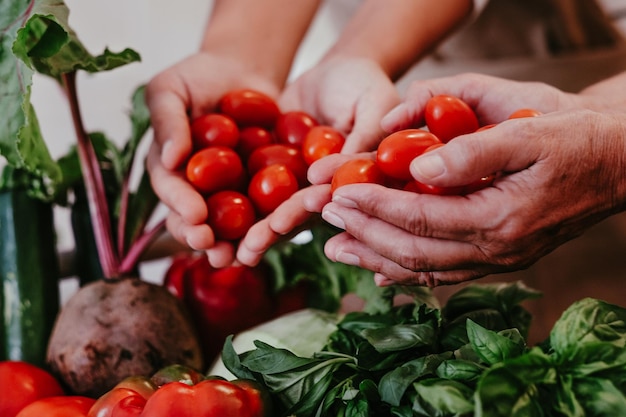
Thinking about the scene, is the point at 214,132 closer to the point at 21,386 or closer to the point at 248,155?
the point at 248,155

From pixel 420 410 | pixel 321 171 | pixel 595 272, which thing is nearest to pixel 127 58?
pixel 321 171

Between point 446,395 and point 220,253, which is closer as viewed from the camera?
point 446,395

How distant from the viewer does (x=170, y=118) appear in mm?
1043

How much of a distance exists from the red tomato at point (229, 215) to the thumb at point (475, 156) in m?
0.35

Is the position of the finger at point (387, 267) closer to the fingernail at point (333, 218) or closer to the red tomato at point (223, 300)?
the fingernail at point (333, 218)

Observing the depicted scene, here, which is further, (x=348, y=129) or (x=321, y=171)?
(x=348, y=129)

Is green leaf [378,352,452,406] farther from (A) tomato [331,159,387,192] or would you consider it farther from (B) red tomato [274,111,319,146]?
(B) red tomato [274,111,319,146]

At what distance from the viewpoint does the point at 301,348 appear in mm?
927

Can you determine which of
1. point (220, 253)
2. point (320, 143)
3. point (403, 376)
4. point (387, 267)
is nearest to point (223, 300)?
point (220, 253)

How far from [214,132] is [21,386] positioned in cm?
48

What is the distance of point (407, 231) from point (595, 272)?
92 centimetres

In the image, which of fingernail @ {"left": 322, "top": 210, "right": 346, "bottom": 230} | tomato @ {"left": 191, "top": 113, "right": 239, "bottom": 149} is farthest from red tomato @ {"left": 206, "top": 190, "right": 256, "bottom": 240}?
fingernail @ {"left": 322, "top": 210, "right": 346, "bottom": 230}

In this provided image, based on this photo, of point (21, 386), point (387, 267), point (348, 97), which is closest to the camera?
point (387, 267)

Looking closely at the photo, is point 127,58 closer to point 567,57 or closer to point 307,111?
point 307,111
